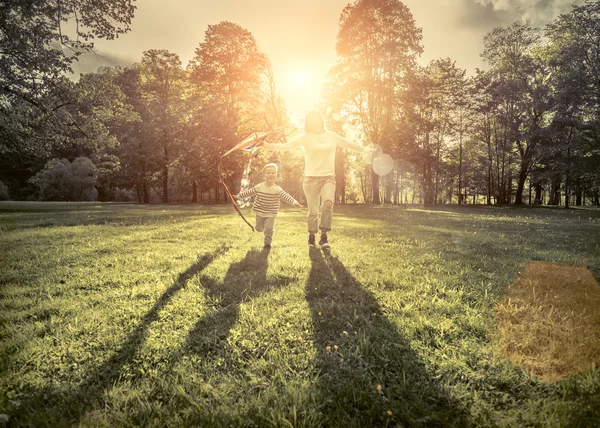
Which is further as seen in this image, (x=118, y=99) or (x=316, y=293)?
(x=118, y=99)

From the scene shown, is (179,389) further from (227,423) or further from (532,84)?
(532,84)

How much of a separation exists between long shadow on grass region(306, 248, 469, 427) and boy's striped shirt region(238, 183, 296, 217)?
440 centimetres

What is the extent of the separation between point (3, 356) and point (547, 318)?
547 cm

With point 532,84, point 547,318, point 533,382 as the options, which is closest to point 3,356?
point 533,382

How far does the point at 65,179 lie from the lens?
40.1 meters

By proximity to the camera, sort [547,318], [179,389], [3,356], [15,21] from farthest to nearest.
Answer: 1. [15,21]
2. [547,318]
3. [3,356]
4. [179,389]

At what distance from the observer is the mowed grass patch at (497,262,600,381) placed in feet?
8.52

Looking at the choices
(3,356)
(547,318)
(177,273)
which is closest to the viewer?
(3,356)

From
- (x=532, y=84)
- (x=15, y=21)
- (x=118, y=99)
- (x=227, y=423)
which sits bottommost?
(x=227, y=423)

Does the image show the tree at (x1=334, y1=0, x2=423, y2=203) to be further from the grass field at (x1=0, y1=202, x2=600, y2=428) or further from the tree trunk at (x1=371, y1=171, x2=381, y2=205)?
the grass field at (x1=0, y1=202, x2=600, y2=428)

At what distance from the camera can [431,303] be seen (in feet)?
13.3

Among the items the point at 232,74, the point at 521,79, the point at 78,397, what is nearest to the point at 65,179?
the point at 232,74

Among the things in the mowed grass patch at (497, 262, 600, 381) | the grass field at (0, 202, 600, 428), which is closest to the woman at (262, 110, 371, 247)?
the grass field at (0, 202, 600, 428)

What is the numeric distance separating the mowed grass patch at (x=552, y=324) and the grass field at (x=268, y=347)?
145 mm
